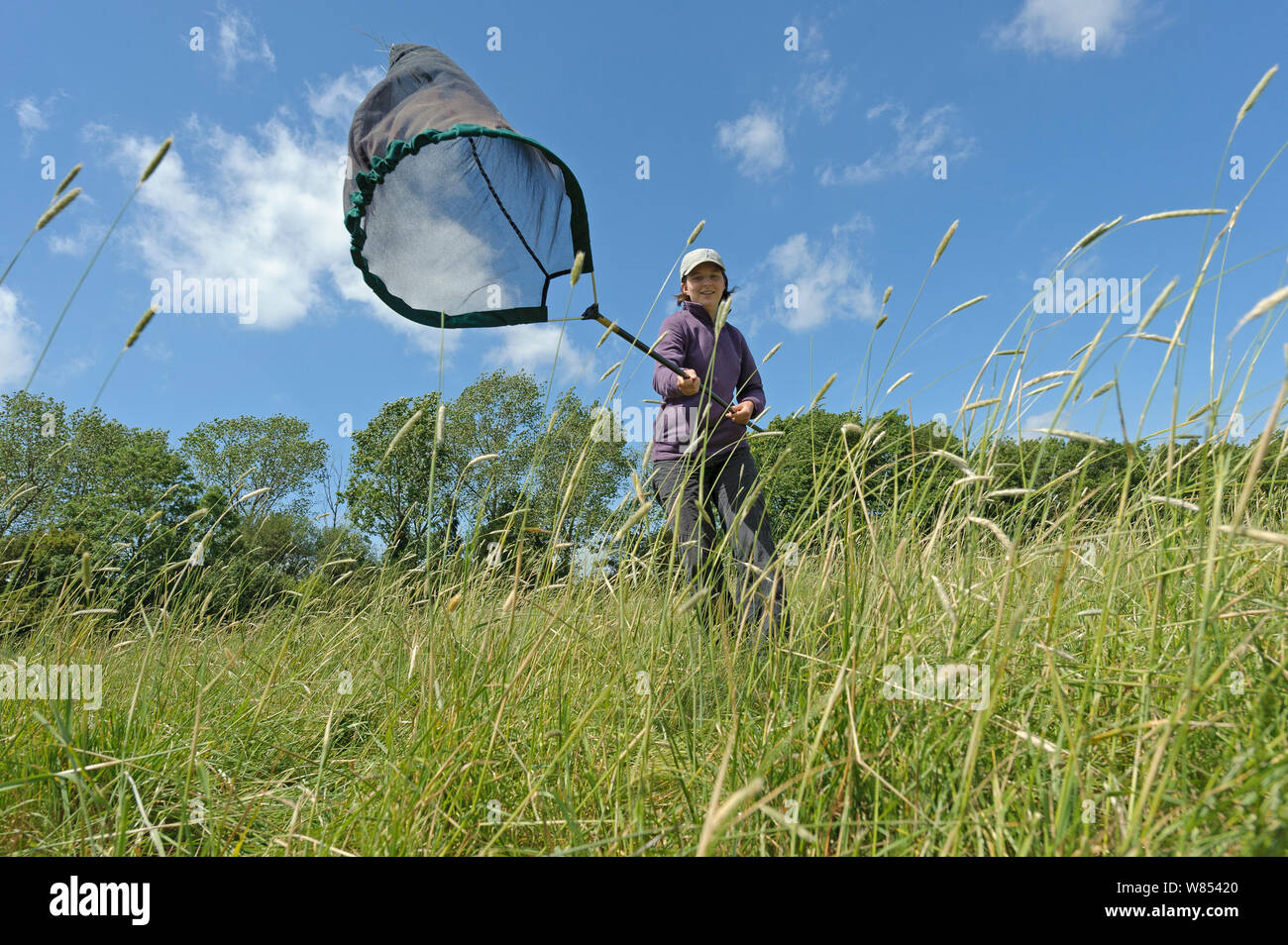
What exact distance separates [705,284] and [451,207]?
1.46m

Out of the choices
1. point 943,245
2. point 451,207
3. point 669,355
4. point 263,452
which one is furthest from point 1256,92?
point 263,452

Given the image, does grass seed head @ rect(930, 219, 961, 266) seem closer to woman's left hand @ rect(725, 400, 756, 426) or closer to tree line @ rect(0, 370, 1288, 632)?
tree line @ rect(0, 370, 1288, 632)

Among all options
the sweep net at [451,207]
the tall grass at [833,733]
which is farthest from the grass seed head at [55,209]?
the tall grass at [833,733]

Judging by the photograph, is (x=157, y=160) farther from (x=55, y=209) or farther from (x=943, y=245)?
(x=943, y=245)

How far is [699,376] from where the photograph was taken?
3.16m

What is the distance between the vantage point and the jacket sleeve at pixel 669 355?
2.96 metres

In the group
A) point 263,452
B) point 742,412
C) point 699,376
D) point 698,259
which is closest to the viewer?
point 742,412

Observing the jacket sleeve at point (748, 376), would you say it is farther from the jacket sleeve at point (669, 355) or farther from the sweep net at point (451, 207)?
the sweep net at point (451, 207)

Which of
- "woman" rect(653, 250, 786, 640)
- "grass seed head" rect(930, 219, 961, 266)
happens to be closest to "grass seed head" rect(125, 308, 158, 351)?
"woman" rect(653, 250, 786, 640)

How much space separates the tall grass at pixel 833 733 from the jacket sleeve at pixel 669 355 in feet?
3.85

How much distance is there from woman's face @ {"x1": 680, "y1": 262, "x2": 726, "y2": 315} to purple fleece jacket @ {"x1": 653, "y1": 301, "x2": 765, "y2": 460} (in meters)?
0.05

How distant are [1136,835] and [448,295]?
2.78 m

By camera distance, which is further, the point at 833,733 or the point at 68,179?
the point at 68,179

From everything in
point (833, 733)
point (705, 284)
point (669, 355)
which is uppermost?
point (705, 284)
